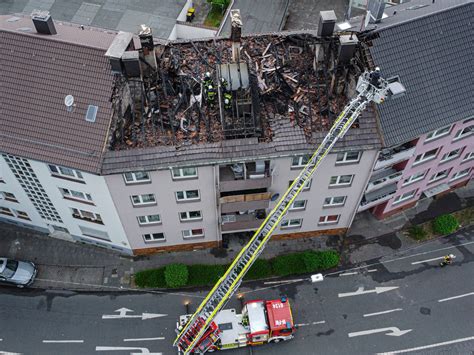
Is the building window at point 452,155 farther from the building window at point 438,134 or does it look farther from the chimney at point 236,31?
the chimney at point 236,31

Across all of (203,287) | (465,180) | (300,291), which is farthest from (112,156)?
(465,180)

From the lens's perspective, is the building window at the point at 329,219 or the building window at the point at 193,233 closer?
the building window at the point at 193,233

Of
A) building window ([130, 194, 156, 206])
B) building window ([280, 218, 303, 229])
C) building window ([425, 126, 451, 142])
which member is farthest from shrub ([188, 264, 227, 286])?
building window ([425, 126, 451, 142])

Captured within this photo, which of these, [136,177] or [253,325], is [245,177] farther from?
[253,325]

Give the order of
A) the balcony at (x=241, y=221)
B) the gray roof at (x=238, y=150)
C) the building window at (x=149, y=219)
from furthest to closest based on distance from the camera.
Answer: the balcony at (x=241, y=221), the building window at (x=149, y=219), the gray roof at (x=238, y=150)

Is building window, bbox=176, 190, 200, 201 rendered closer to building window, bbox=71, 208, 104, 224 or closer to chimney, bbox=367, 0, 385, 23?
building window, bbox=71, 208, 104, 224

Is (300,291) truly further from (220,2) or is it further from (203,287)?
(220,2)

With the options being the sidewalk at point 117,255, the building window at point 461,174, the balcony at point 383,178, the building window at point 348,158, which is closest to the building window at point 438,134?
the balcony at point 383,178
